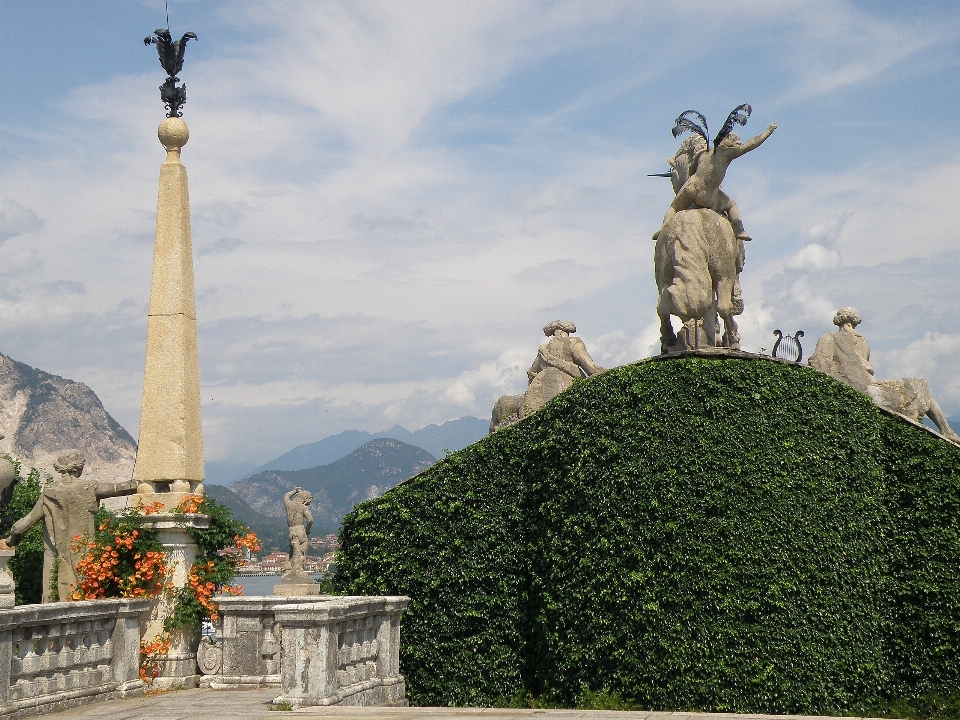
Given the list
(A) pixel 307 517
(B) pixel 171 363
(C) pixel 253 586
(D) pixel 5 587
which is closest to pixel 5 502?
(D) pixel 5 587

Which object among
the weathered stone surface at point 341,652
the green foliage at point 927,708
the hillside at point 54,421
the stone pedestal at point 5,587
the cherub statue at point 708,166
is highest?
the hillside at point 54,421

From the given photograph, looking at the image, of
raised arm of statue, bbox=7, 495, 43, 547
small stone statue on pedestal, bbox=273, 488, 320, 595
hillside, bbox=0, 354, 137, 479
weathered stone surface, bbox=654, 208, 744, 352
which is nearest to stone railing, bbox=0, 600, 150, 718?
raised arm of statue, bbox=7, 495, 43, 547

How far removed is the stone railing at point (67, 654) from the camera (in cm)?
1070

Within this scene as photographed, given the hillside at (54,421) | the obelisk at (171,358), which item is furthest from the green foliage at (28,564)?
the hillside at (54,421)

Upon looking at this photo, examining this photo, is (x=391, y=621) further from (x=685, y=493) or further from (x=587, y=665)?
(x=685, y=493)

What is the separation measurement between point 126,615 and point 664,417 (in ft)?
21.9

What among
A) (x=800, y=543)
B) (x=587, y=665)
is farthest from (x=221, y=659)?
(x=800, y=543)

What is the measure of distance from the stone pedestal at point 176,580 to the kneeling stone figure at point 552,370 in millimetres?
4982

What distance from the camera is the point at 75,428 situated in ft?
614

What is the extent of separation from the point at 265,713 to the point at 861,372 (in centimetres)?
1001

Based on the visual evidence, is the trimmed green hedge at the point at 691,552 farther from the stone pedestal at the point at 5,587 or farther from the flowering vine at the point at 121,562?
the stone pedestal at the point at 5,587

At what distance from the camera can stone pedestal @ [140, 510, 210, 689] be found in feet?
46.1

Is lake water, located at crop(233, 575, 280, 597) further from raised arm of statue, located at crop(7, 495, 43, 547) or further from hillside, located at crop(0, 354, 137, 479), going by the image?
hillside, located at crop(0, 354, 137, 479)

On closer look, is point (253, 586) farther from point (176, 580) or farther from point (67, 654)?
point (67, 654)
